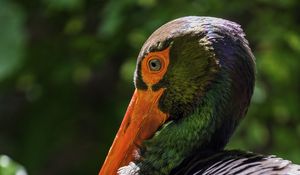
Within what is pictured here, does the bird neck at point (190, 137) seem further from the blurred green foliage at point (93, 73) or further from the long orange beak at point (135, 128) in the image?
the blurred green foliage at point (93, 73)

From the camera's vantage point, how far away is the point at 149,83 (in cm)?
383

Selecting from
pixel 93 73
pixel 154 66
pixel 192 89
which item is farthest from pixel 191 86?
pixel 93 73

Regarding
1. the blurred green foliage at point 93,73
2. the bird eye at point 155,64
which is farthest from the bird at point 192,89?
the blurred green foliage at point 93,73

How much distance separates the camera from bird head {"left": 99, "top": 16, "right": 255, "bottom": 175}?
146 inches

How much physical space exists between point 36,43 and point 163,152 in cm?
270

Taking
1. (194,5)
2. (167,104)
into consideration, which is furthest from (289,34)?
(167,104)

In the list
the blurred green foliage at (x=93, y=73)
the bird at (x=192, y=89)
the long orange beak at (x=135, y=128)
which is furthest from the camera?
the blurred green foliage at (x=93, y=73)

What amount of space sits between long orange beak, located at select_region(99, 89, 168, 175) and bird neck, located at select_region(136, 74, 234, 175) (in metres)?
0.09

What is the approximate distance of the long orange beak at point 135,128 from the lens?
3.89 meters

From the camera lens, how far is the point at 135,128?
3.91 metres

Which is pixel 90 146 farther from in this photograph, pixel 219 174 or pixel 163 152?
pixel 219 174

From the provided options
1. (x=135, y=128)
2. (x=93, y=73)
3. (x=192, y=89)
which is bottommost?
(x=93, y=73)

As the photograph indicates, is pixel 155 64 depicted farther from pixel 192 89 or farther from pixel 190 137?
pixel 190 137

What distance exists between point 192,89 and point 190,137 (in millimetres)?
173
